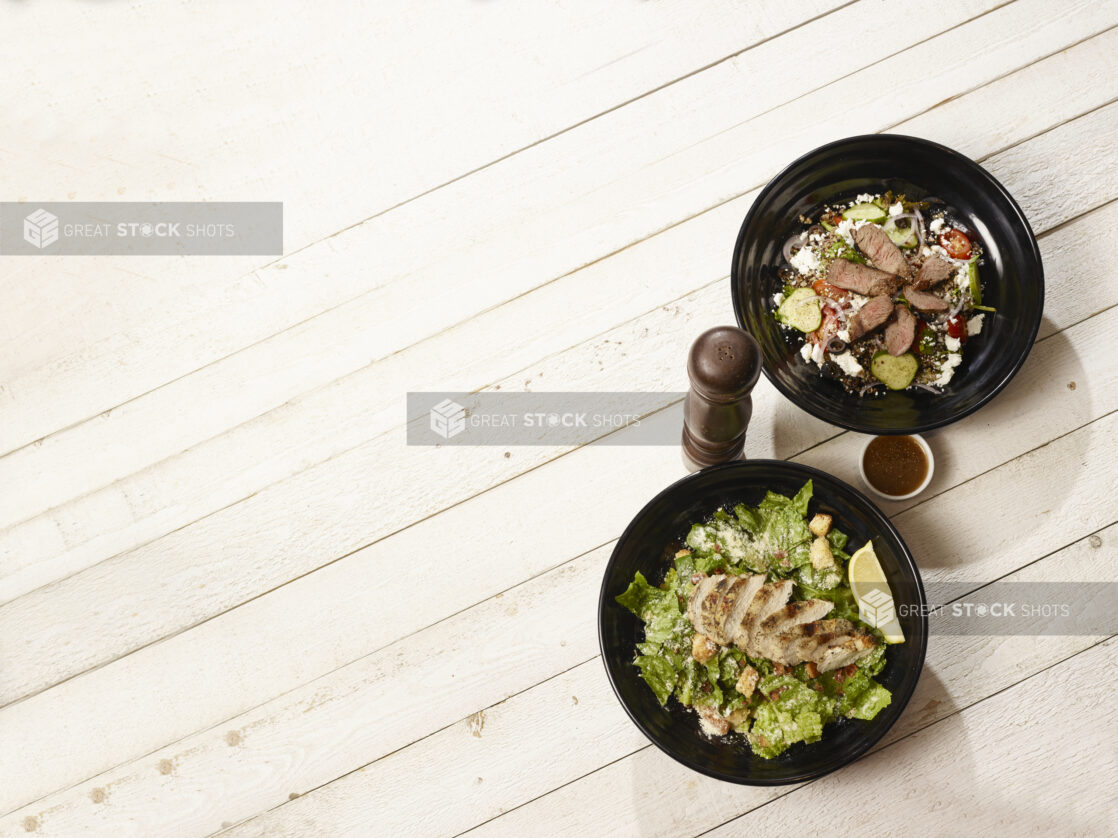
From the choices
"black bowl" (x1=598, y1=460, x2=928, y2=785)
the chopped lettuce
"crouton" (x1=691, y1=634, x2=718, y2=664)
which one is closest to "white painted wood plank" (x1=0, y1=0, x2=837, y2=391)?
"black bowl" (x1=598, y1=460, x2=928, y2=785)

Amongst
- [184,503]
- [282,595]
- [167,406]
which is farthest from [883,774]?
[167,406]

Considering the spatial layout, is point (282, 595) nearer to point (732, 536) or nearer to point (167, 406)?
point (167, 406)

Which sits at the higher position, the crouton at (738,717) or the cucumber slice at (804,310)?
the cucumber slice at (804,310)

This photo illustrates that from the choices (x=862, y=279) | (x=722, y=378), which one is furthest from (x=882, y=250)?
(x=722, y=378)

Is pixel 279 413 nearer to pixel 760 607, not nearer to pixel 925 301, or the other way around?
pixel 760 607

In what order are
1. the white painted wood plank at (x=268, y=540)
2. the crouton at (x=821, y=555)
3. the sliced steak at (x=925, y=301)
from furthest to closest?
the white painted wood plank at (x=268, y=540) < the sliced steak at (x=925, y=301) < the crouton at (x=821, y=555)

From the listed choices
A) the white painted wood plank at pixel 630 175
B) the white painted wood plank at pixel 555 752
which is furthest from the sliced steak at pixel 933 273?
the white painted wood plank at pixel 555 752

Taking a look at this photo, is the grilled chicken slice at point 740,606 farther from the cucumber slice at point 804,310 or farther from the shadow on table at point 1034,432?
the cucumber slice at point 804,310
